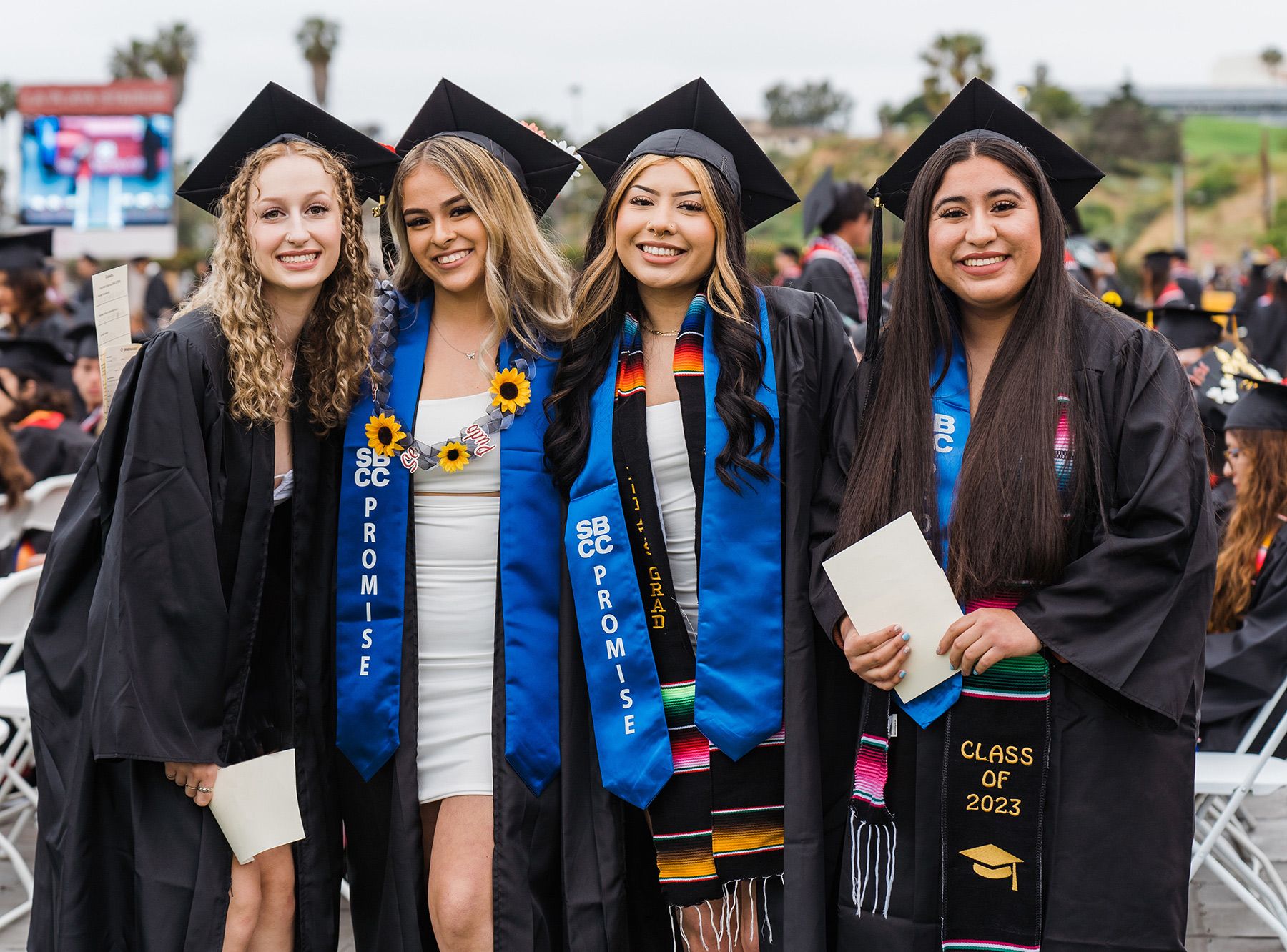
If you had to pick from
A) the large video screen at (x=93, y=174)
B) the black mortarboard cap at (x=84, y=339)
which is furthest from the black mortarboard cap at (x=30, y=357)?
the large video screen at (x=93, y=174)

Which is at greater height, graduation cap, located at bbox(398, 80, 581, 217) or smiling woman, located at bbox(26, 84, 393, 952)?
graduation cap, located at bbox(398, 80, 581, 217)

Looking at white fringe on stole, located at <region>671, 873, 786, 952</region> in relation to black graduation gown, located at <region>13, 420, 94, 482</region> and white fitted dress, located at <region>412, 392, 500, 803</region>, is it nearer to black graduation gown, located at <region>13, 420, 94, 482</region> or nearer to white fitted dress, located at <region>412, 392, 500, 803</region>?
white fitted dress, located at <region>412, 392, 500, 803</region>

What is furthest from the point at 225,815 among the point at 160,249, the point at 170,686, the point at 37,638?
the point at 160,249

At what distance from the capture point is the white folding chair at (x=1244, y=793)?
338 cm

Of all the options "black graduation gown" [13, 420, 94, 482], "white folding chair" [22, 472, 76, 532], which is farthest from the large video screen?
"white folding chair" [22, 472, 76, 532]

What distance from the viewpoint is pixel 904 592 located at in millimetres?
2549

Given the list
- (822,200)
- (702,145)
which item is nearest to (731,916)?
(702,145)

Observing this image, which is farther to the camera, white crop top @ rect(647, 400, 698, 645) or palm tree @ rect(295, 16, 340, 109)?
palm tree @ rect(295, 16, 340, 109)

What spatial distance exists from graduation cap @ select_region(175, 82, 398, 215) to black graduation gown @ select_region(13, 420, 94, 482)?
2.72 meters

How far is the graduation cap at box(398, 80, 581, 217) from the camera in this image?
3131 mm

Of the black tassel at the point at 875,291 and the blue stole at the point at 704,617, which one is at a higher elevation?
the black tassel at the point at 875,291

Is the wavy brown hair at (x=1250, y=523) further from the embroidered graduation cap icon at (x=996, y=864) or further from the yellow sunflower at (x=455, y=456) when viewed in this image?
the yellow sunflower at (x=455, y=456)

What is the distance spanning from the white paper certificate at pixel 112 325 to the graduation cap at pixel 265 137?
29 cm

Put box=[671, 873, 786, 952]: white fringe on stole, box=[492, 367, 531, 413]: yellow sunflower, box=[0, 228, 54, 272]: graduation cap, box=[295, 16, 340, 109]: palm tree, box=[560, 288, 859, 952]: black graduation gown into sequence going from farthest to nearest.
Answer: box=[295, 16, 340, 109]: palm tree, box=[0, 228, 54, 272]: graduation cap, box=[492, 367, 531, 413]: yellow sunflower, box=[671, 873, 786, 952]: white fringe on stole, box=[560, 288, 859, 952]: black graduation gown
